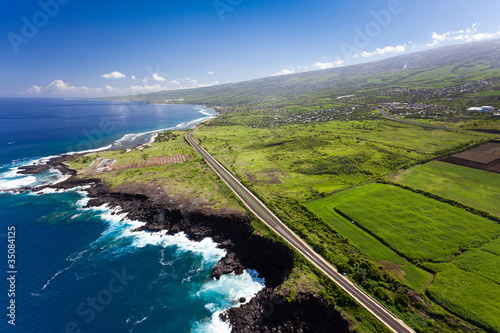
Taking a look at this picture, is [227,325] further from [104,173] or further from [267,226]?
[104,173]

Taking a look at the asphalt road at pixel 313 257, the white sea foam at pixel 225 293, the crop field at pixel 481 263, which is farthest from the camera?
the crop field at pixel 481 263

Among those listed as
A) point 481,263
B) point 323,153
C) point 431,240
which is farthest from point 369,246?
point 323,153

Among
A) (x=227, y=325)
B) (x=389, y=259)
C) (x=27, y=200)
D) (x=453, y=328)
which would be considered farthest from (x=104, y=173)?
(x=453, y=328)

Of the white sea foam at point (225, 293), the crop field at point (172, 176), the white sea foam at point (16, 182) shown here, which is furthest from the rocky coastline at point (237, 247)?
the white sea foam at point (16, 182)

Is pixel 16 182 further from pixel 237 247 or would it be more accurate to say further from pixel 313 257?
pixel 313 257

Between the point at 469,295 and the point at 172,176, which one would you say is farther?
the point at 172,176

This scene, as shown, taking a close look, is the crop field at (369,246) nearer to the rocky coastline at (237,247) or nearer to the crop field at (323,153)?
the crop field at (323,153)
